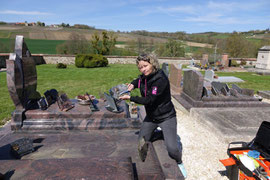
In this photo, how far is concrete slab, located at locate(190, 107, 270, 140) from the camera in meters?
5.12

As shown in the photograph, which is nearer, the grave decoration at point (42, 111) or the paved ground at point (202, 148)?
the paved ground at point (202, 148)

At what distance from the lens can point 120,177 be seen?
1.93 m

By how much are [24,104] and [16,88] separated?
58 centimetres

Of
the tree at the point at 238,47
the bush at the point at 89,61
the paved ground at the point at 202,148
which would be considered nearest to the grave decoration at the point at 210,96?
the paved ground at the point at 202,148

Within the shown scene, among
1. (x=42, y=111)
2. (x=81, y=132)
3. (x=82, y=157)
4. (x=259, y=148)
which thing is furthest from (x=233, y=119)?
(x=42, y=111)

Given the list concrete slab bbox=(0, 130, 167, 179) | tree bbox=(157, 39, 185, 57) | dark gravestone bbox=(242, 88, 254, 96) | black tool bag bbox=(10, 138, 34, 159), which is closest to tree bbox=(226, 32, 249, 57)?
tree bbox=(157, 39, 185, 57)

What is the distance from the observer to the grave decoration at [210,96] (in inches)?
285

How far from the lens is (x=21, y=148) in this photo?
11.2 feet

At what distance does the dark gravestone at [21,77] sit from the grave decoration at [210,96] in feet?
18.1

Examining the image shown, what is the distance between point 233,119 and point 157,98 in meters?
4.14

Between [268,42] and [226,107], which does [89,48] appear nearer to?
[226,107]

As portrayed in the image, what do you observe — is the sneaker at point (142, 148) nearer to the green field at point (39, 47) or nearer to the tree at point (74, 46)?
the tree at point (74, 46)

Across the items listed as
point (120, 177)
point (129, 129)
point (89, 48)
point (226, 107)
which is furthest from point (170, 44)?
point (120, 177)

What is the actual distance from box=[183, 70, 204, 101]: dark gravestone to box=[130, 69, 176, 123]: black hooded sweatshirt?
419 centimetres
